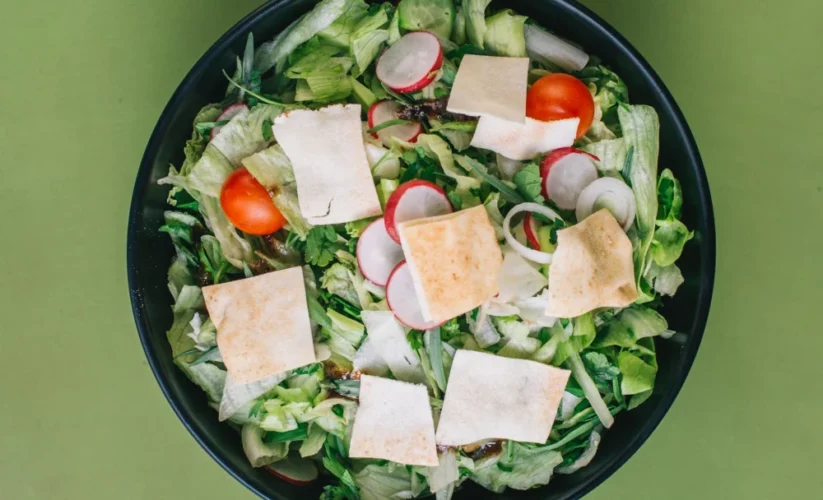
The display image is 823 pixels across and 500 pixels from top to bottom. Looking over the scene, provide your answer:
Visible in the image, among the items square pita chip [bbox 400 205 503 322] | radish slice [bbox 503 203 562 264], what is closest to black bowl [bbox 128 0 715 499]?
radish slice [bbox 503 203 562 264]

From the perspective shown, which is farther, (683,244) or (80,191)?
(80,191)

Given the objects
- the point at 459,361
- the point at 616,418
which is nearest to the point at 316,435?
the point at 459,361

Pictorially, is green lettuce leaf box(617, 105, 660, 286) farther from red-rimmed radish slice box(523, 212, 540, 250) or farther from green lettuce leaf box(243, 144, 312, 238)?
green lettuce leaf box(243, 144, 312, 238)

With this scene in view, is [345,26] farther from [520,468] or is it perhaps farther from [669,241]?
[520,468]

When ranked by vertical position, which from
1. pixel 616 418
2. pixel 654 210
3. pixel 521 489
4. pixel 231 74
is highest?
pixel 231 74

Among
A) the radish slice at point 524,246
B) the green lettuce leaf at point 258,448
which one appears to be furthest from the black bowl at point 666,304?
the radish slice at point 524,246

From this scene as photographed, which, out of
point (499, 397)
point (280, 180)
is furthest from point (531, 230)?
point (280, 180)

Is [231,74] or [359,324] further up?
[231,74]

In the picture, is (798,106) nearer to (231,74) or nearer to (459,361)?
(459,361)
